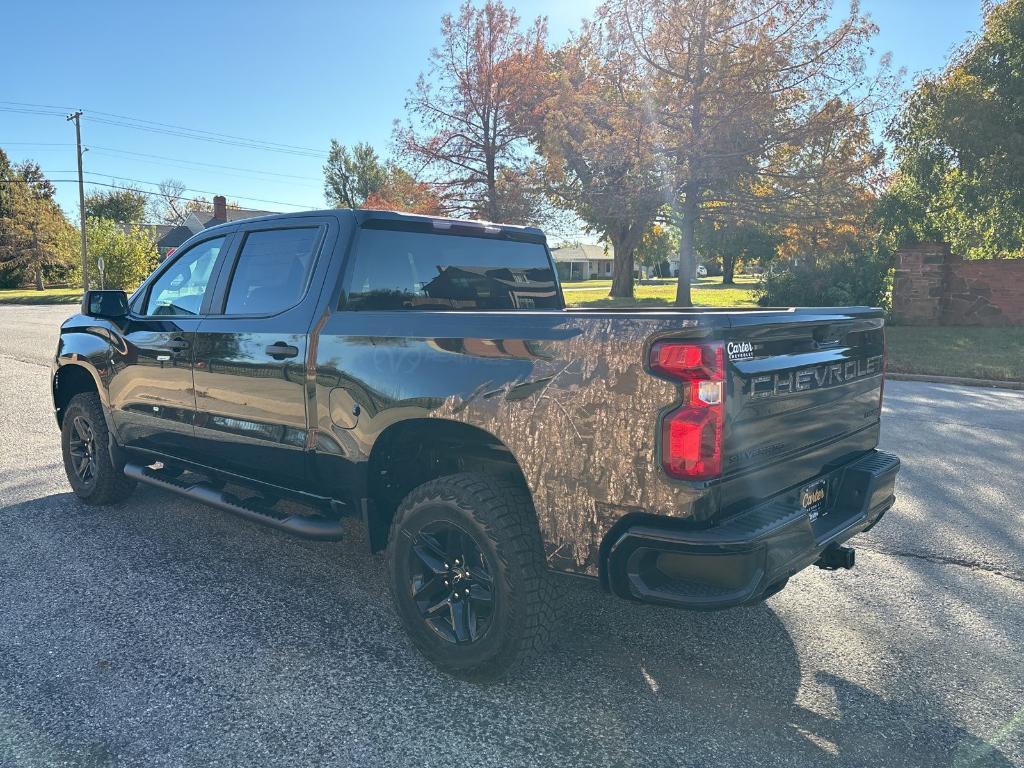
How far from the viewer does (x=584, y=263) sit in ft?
346

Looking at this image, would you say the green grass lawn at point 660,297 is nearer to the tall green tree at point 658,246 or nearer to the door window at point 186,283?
the tall green tree at point 658,246

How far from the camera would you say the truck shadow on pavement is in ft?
8.58

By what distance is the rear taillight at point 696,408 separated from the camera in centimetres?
247

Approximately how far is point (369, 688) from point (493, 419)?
118cm

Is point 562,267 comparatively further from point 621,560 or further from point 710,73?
point 621,560

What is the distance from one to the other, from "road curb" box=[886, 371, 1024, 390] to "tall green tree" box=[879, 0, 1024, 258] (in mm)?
6842

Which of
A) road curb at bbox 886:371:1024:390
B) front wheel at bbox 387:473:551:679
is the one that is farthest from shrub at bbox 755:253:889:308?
front wheel at bbox 387:473:551:679

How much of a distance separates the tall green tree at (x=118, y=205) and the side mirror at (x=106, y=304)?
3267 inches

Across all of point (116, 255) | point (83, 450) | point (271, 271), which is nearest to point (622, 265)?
point (116, 255)

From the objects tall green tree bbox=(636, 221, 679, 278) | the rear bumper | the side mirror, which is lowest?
the rear bumper

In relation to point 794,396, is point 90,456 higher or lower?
lower

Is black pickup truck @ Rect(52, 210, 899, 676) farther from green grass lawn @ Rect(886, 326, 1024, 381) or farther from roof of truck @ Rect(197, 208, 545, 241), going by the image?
green grass lawn @ Rect(886, 326, 1024, 381)

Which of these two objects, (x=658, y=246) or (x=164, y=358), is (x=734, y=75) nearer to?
(x=164, y=358)

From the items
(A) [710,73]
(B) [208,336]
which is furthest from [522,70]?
(B) [208,336]
